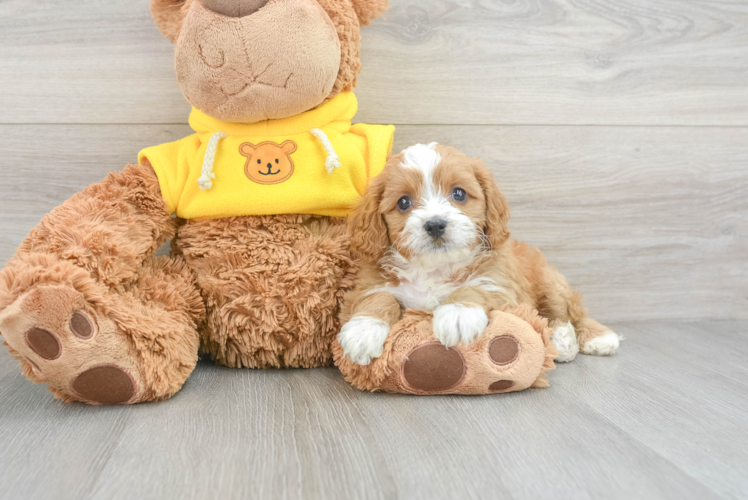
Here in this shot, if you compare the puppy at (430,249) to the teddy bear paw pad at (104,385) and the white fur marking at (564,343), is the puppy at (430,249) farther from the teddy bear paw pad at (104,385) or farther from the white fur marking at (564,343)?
the teddy bear paw pad at (104,385)

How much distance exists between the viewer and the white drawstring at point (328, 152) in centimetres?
142

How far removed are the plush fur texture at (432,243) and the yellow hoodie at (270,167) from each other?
142mm

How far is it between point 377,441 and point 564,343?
2.41 feet

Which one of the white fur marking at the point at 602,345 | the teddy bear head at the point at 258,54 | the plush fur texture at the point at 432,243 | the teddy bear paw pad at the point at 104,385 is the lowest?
the white fur marking at the point at 602,345

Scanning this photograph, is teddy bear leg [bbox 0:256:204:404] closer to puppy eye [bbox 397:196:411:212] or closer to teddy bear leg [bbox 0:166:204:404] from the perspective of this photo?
teddy bear leg [bbox 0:166:204:404]

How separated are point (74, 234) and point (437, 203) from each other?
84 cm

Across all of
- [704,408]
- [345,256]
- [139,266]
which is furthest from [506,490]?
[139,266]

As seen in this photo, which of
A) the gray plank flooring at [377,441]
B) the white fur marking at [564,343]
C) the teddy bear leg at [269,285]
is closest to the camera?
the gray plank flooring at [377,441]

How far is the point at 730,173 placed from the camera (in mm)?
1983

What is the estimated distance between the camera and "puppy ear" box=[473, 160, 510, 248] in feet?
4.44

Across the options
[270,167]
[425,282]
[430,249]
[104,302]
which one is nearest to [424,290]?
[425,282]

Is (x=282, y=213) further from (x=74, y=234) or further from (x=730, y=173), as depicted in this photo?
(x=730, y=173)

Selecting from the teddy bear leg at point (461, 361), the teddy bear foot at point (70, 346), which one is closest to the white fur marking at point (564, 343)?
the teddy bear leg at point (461, 361)

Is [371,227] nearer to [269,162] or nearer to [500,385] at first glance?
[269,162]
